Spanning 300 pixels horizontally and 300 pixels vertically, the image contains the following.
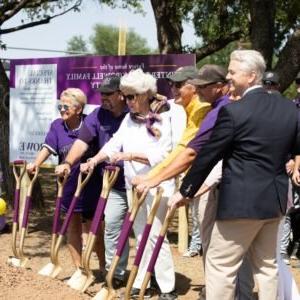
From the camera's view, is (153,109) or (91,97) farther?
(91,97)

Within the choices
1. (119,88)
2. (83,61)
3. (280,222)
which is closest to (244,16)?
(83,61)

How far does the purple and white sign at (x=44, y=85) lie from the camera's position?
7895mm

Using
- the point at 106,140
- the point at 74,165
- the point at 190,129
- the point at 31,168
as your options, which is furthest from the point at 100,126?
the point at 190,129

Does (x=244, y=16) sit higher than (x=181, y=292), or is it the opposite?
(x=244, y=16)

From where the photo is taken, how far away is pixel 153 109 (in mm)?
5227

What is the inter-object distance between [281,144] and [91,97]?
4409 millimetres

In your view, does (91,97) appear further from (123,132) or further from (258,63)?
(258,63)

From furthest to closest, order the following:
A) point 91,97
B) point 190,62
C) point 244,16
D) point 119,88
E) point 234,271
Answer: point 244,16 → point 91,97 → point 190,62 → point 119,88 → point 234,271

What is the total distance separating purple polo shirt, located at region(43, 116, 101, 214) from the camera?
230 inches

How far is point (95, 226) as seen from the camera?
17.0 ft

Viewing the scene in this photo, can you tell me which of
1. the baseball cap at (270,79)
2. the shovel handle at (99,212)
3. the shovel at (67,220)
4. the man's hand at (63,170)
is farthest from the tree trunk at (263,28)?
the shovel handle at (99,212)

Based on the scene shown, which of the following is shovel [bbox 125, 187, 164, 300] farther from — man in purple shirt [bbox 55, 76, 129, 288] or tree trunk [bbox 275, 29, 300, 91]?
tree trunk [bbox 275, 29, 300, 91]

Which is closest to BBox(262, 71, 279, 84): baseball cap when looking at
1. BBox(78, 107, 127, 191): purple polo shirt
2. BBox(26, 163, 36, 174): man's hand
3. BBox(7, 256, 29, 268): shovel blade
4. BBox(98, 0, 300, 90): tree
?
BBox(98, 0, 300, 90): tree

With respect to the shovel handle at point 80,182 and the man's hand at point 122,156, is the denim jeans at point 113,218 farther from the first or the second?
the man's hand at point 122,156
